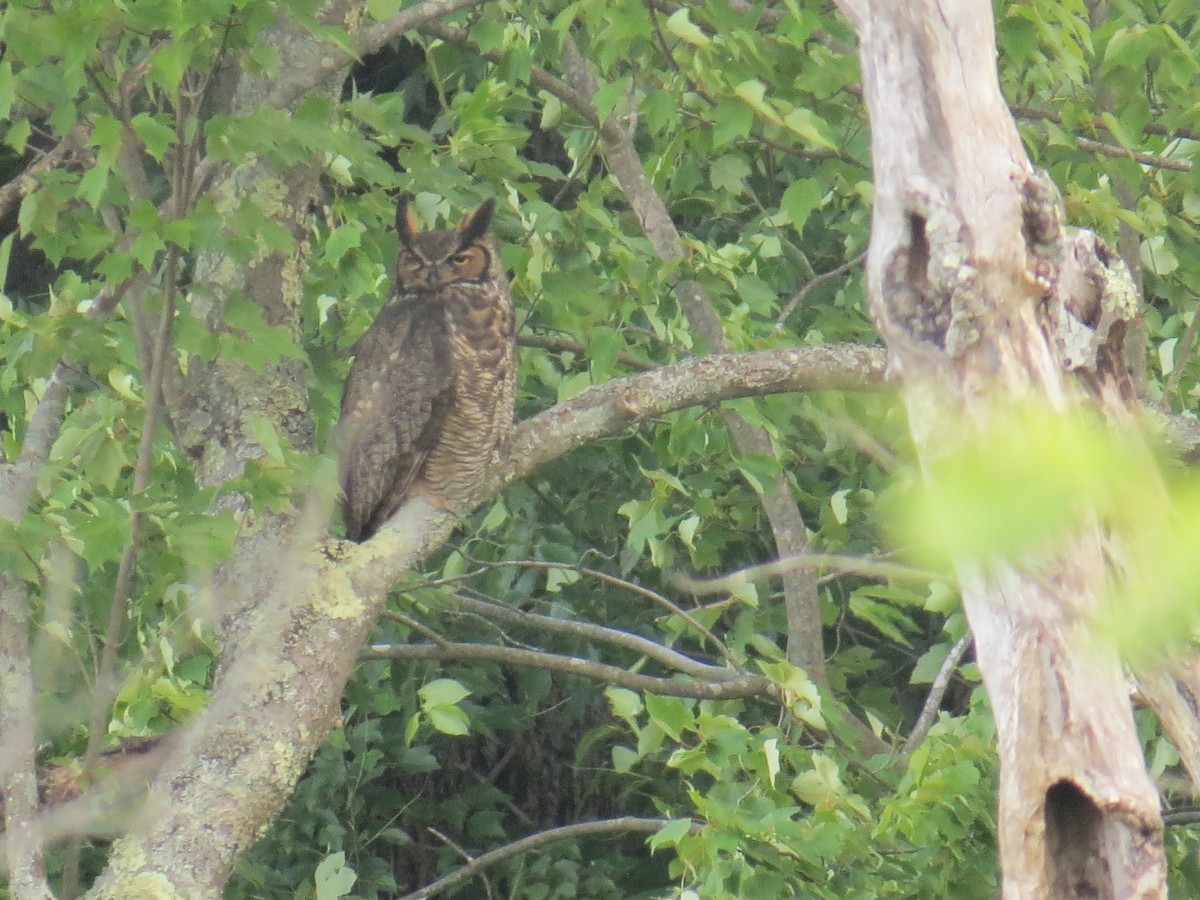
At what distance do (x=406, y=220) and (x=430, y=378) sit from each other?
0.41 m

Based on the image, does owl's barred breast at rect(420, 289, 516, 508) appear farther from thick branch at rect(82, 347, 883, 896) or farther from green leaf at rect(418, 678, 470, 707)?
thick branch at rect(82, 347, 883, 896)

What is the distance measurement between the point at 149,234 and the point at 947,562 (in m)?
1.67

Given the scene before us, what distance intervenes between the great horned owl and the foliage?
0.37 feet

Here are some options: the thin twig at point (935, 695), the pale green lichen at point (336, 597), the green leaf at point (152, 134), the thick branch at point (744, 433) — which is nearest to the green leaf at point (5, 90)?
the green leaf at point (152, 134)

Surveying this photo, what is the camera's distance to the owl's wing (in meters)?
3.88

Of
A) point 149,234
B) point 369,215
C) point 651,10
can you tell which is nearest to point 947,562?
point 149,234

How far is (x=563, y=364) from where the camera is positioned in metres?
4.61

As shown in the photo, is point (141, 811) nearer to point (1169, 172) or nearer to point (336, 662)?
point (336, 662)

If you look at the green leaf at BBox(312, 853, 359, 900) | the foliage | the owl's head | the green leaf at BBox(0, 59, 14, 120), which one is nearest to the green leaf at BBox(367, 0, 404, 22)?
the foliage

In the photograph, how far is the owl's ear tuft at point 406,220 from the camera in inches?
157

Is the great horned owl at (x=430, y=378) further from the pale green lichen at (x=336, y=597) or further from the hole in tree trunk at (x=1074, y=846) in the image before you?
the hole in tree trunk at (x=1074, y=846)

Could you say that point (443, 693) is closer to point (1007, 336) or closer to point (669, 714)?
point (669, 714)

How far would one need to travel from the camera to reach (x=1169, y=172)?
3891 millimetres

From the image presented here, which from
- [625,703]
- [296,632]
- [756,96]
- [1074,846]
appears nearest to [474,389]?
[625,703]
